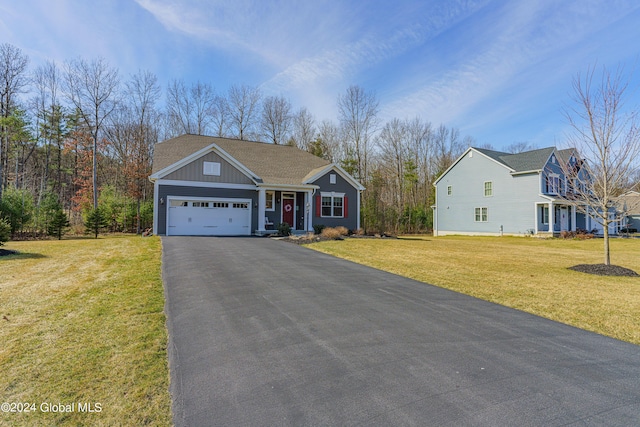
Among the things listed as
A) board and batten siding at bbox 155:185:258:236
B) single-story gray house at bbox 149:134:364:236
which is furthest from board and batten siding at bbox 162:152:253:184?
board and batten siding at bbox 155:185:258:236

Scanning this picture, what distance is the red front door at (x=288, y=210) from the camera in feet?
63.9

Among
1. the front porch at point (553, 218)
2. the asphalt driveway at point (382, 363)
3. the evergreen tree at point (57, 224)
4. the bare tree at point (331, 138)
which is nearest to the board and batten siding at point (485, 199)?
the front porch at point (553, 218)

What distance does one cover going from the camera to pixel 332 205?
2061 centimetres

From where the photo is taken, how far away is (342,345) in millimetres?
3668

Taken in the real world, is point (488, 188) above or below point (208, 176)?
above

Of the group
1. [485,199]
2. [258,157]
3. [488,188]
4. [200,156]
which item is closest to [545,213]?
[485,199]

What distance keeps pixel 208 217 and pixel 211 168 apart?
8.90 ft

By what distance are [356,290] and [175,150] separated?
57.8 ft

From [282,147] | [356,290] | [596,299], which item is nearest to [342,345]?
Result: [356,290]

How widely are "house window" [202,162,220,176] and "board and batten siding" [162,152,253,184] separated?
0.40 ft

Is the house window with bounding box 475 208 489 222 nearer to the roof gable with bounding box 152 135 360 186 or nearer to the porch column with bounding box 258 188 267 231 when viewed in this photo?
the roof gable with bounding box 152 135 360 186

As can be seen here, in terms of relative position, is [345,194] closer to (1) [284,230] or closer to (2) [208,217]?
(1) [284,230]

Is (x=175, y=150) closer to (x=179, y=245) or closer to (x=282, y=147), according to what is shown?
(x=282, y=147)

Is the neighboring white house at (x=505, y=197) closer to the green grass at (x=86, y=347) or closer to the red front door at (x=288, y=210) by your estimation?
the red front door at (x=288, y=210)
